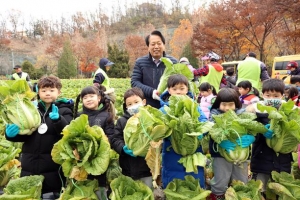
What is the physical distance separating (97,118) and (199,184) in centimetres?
141

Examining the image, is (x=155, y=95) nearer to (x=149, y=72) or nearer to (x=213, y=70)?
(x=149, y=72)

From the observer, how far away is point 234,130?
9.17ft

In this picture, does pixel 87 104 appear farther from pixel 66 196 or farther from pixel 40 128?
pixel 66 196

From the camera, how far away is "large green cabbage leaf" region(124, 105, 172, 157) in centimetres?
260

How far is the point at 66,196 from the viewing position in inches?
113

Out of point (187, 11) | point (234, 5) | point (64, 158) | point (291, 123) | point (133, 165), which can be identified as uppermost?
point (187, 11)

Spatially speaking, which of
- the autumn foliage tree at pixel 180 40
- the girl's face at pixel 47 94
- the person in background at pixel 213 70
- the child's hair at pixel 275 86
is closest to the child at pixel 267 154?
the child's hair at pixel 275 86

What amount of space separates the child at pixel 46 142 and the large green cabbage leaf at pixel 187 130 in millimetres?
1247

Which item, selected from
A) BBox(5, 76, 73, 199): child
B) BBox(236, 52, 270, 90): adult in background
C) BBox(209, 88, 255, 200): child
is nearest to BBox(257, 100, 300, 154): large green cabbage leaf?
BBox(209, 88, 255, 200): child

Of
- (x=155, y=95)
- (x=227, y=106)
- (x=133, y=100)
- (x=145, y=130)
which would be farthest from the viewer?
(x=155, y=95)

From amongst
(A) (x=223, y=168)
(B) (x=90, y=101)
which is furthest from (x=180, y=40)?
(A) (x=223, y=168)

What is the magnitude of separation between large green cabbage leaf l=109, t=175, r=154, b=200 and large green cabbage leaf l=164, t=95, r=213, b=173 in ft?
1.65

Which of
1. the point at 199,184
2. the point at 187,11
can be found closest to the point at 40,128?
the point at 199,184

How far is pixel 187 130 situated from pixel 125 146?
689 mm
